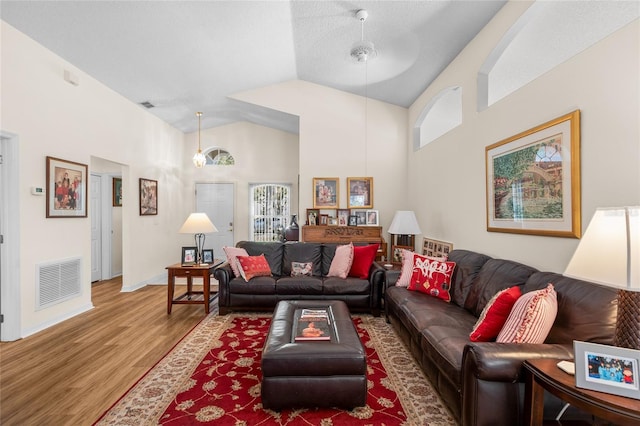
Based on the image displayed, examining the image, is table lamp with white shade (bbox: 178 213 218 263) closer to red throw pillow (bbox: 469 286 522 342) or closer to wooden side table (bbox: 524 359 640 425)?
red throw pillow (bbox: 469 286 522 342)

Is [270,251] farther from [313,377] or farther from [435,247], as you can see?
[313,377]

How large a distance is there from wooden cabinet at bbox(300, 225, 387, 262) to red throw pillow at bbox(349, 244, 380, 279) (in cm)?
125

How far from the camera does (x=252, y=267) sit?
13.5 ft

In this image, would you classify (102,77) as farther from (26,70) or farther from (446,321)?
(446,321)

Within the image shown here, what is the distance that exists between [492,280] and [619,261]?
1366 mm

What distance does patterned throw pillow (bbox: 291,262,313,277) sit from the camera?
4.27 meters

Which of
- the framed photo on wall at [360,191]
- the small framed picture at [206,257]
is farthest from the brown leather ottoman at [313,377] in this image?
the framed photo on wall at [360,191]

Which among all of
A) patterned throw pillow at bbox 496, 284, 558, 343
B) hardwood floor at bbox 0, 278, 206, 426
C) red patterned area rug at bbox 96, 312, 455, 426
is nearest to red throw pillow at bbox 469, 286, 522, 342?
patterned throw pillow at bbox 496, 284, 558, 343

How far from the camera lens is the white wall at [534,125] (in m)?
1.86

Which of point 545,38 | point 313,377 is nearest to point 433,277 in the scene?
point 313,377

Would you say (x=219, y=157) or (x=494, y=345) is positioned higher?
(x=219, y=157)

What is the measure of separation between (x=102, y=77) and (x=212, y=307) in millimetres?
3422

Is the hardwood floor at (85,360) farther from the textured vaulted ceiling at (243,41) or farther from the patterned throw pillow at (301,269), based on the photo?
the textured vaulted ceiling at (243,41)

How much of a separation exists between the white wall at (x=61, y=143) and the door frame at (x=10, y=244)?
59mm
